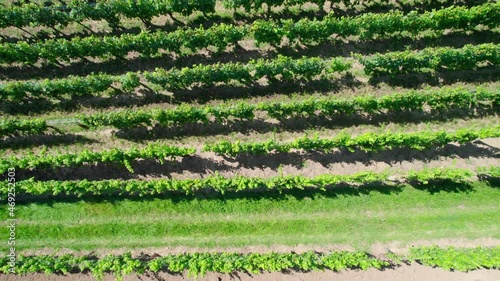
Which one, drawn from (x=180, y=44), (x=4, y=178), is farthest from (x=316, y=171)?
(x=4, y=178)

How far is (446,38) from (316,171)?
1234 centimetres

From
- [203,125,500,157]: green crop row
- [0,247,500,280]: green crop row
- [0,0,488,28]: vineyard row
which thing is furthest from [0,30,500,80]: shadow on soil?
[0,247,500,280]: green crop row

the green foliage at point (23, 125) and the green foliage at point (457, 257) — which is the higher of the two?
the green foliage at point (23, 125)

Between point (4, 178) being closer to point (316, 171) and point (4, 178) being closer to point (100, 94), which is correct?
point (100, 94)

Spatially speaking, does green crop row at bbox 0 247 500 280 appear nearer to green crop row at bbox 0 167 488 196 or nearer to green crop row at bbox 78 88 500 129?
green crop row at bbox 0 167 488 196

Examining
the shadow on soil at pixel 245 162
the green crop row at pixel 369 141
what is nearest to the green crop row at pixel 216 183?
the shadow on soil at pixel 245 162

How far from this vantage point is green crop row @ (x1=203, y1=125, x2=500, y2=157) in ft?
90.3

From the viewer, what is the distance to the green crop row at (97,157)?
2739 cm

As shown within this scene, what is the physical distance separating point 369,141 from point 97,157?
16.1 m

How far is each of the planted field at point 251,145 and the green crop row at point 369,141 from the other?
0.10 meters

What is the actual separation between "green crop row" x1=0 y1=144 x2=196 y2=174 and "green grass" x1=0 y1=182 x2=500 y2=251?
2598 millimetres

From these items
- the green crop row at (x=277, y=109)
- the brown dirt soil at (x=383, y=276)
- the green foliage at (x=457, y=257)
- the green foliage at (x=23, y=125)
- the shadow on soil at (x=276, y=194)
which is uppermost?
the green crop row at (x=277, y=109)

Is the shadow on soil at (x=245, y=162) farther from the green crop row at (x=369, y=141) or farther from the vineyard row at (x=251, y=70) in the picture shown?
the vineyard row at (x=251, y=70)

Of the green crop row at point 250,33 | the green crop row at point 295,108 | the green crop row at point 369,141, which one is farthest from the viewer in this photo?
the green crop row at point 250,33
